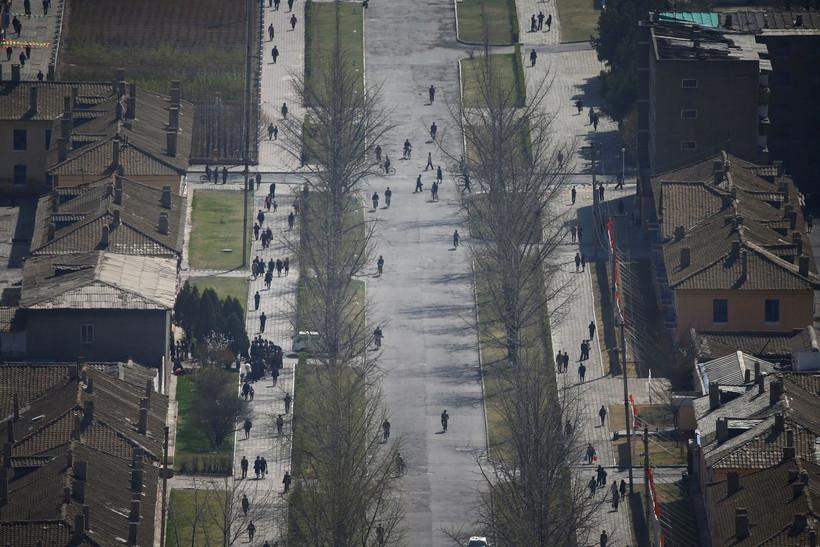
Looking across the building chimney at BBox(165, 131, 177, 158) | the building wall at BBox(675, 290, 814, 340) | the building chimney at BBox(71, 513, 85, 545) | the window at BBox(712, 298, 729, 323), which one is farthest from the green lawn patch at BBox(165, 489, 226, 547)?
the building chimney at BBox(165, 131, 177, 158)

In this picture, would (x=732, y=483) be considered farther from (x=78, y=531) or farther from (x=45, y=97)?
(x=45, y=97)

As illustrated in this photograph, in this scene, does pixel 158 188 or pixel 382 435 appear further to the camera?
pixel 158 188

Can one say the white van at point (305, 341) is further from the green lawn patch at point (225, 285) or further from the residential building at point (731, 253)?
the residential building at point (731, 253)

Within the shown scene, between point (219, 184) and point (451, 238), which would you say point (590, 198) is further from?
point (219, 184)

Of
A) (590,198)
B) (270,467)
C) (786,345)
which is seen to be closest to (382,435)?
(270,467)

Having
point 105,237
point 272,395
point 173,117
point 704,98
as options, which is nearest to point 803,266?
point 704,98

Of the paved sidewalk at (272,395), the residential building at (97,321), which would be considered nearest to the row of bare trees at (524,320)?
the paved sidewalk at (272,395)
